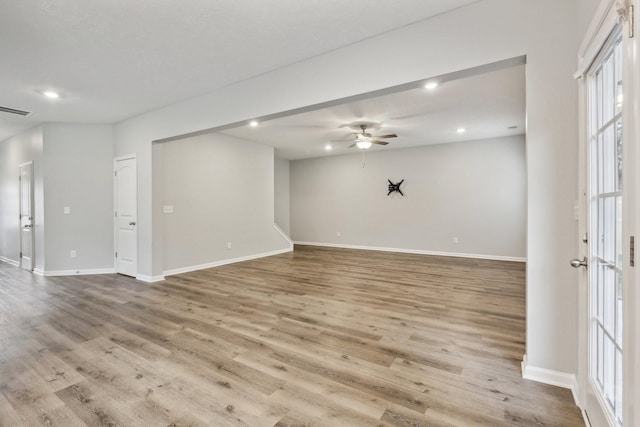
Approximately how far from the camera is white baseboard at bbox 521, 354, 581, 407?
1.94m

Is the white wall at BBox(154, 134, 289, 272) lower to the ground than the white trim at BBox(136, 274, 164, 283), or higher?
higher

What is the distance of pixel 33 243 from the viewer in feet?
18.2

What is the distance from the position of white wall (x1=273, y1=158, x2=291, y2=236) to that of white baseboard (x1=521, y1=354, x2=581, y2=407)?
786cm

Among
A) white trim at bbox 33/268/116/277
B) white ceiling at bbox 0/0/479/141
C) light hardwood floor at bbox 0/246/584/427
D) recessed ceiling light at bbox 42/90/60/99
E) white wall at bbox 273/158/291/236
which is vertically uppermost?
recessed ceiling light at bbox 42/90/60/99

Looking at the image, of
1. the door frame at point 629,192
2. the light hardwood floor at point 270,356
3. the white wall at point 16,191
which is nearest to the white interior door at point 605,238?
the door frame at point 629,192

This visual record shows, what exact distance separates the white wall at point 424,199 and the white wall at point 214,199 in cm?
204

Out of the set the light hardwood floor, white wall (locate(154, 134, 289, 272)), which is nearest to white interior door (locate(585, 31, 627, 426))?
the light hardwood floor

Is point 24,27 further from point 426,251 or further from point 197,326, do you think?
point 426,251

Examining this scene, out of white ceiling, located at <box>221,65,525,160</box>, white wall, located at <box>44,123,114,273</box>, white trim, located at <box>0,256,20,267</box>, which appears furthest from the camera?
white trim, located at <box>0,256,20,267</box>

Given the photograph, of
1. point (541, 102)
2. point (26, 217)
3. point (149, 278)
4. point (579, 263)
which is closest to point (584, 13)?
point (541, 102)

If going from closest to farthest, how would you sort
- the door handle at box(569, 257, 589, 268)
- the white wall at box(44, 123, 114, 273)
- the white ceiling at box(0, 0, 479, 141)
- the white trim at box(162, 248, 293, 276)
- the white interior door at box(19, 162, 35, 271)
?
1. the door handle at box(569, 257, 589, 268)
2. the white ceiling at box(0, 0, 479, 141)
3. the white wall at box(44, 123, 114, 273)
4. the white trim at box(162, 248, 293, 276)
5. the white interior door at box(19, 162, 35, 271)

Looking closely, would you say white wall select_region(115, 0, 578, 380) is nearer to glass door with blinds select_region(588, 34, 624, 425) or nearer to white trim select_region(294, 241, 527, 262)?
glass door with blinds select_region(588, 34, 624, 425)

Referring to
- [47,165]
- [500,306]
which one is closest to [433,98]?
[500,306]

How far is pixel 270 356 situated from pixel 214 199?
434cm
